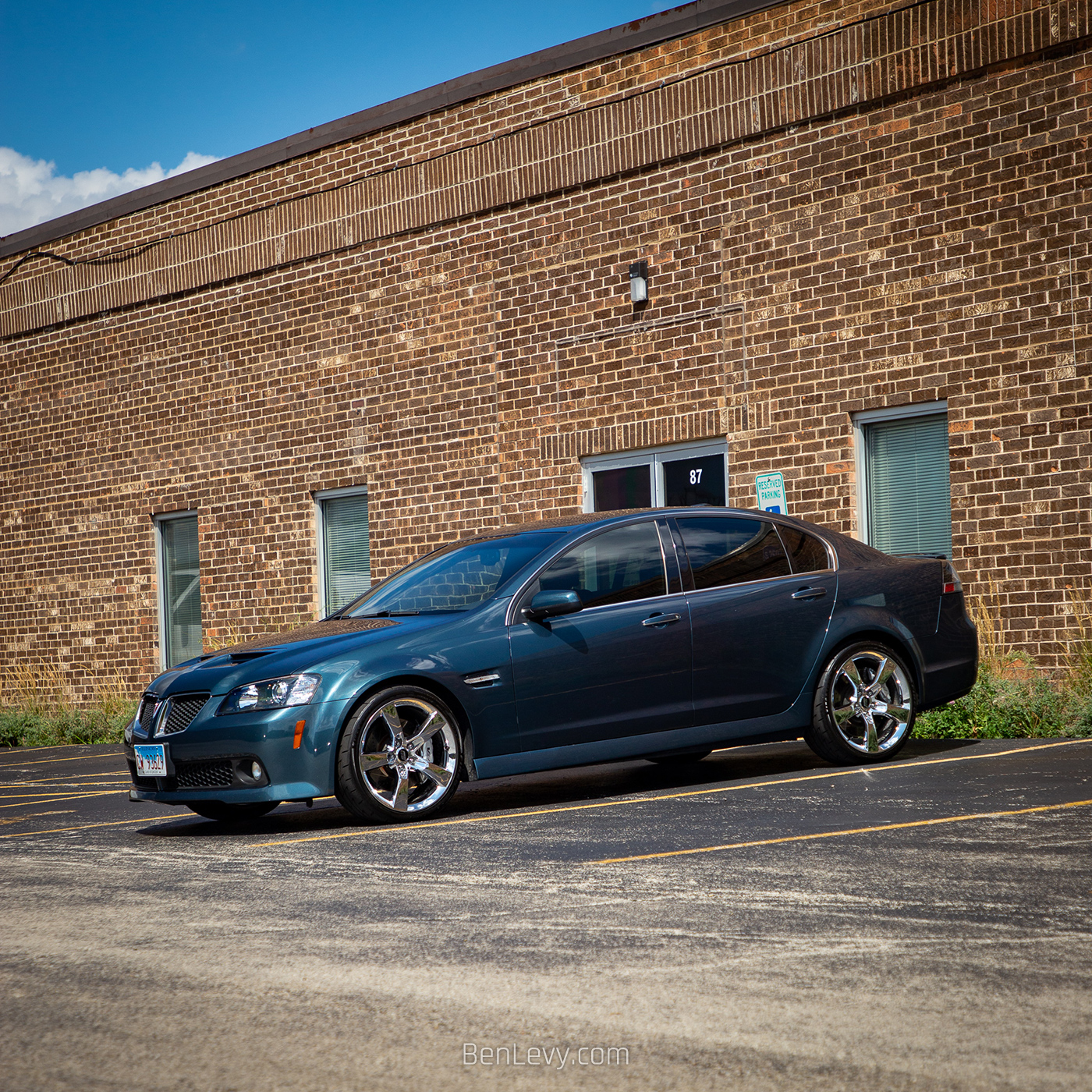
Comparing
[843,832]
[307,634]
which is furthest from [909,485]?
[843,832]

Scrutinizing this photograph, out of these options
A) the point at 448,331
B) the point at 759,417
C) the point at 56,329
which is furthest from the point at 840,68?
the point at 56,329

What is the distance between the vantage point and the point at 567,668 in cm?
799

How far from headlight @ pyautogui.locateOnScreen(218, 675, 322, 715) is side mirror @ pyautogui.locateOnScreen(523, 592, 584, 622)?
121 cm

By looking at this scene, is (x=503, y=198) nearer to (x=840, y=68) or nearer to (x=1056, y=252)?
(x=840, y=68)

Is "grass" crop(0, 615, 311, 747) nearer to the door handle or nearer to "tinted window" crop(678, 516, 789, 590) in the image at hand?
"tinted window" crop(678, 516, 789, 590)

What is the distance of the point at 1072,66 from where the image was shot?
11.0 meters

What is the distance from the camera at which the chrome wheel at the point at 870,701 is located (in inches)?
348

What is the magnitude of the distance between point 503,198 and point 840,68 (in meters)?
3.76

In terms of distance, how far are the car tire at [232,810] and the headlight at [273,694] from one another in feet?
2.87

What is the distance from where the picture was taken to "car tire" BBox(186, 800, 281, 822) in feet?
27.1

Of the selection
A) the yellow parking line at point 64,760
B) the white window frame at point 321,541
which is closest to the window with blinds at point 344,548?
the white window frame at point 321,541

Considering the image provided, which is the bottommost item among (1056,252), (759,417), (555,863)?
(555,863)

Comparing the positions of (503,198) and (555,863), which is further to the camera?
(503,198)

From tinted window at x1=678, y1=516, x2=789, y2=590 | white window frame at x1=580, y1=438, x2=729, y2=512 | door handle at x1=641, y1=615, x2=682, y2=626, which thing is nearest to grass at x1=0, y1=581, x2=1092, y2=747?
tinted window at x1=678, y1=516, x2=789, y2=590
